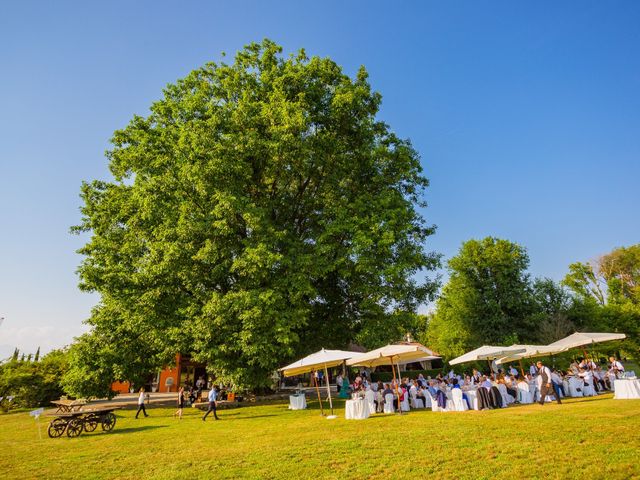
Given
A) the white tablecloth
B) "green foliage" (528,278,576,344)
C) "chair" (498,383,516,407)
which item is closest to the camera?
"chair" (498,383,516,407)

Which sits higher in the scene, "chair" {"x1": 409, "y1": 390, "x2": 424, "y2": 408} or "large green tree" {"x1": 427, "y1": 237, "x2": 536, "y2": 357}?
"large green tree" {"x1": 427, "y1": 237, "x2": 536, "y2": 357}

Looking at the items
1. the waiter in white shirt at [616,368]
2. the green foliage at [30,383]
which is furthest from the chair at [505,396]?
the green foliage at [30,383]

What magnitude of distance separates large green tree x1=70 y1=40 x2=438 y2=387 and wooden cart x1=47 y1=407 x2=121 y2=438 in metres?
3.87

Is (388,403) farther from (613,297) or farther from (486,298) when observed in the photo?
(613,297)

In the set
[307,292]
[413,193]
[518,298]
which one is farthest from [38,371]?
[518,298]

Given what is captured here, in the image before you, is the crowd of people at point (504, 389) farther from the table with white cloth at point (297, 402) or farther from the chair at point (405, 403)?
the table with white cloth at point (297, 402)

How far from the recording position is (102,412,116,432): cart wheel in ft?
49.6

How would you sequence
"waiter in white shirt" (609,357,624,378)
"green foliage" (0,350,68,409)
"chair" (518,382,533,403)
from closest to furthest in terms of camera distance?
"chair" (518,382,533,403), "waiter in white shirt" (609,357,624,378), "green foliage" (0,350,68,409)

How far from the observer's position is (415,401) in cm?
1811

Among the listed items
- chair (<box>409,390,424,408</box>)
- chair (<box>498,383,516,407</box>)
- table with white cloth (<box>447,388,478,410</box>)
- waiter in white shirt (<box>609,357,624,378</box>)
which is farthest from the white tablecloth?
waiter in white shirt (<box>609,357,624,378</box>)

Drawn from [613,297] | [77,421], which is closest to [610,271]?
[613,297]

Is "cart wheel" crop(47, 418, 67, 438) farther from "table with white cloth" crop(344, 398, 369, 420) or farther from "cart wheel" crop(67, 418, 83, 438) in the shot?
"table with white cloth" crop(344, 398, 369, 420)

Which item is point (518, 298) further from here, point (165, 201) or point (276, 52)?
point (165, 201)

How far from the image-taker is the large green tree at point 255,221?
1780 cm
